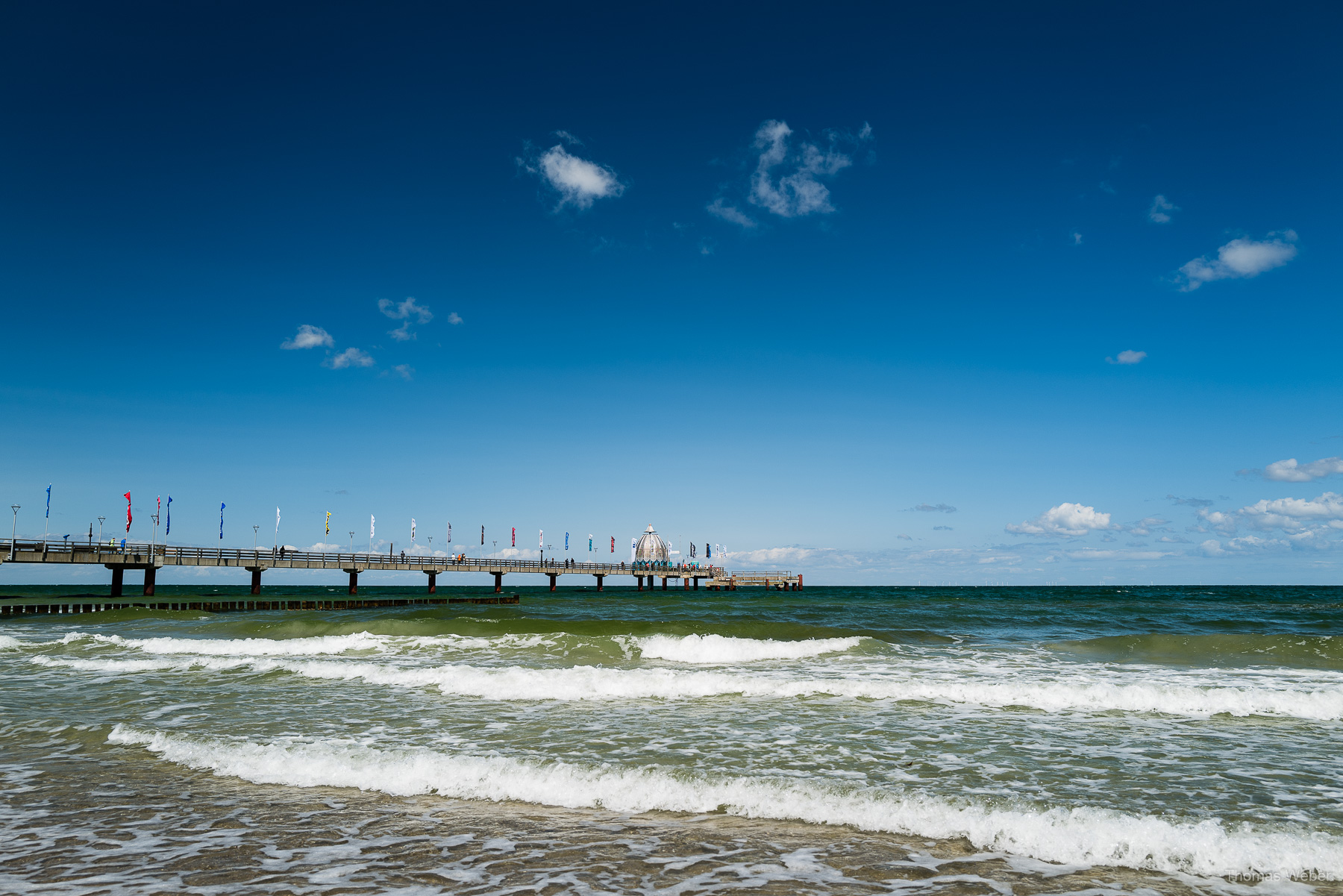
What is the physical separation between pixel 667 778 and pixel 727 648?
1488 cm

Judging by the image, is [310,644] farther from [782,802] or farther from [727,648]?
[782,802]

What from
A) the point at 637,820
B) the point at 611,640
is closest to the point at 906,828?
the point at 637,820

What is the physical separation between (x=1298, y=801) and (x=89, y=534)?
66.4 m

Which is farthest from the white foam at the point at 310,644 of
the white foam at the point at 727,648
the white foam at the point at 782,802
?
the white foam at the point at 782,802

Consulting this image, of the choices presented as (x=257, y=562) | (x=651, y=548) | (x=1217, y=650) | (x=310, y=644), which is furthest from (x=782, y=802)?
(x=651, y=548)

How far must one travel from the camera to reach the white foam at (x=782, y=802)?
6.16m

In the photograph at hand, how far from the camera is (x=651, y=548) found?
13300 centimetres

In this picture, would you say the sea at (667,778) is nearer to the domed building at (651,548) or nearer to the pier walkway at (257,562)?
the pier walkway at (257,562)

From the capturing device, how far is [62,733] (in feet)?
34.7

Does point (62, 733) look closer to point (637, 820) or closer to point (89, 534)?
point (637, 820)

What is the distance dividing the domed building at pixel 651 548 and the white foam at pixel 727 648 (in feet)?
358

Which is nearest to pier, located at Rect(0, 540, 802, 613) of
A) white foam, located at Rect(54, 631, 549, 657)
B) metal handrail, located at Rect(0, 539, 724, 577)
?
metal handrail, located at Rect(0, 539, 724, 577)

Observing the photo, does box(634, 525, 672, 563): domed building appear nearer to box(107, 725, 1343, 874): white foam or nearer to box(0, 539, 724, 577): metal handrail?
box(0, 539, 724, 577): metal handrail

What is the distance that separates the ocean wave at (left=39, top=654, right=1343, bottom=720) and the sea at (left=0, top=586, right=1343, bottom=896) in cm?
8
